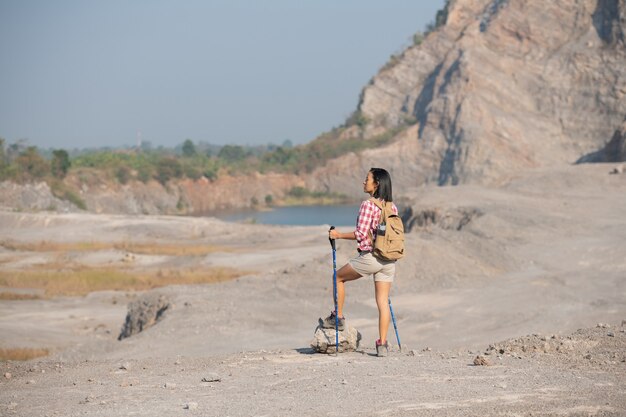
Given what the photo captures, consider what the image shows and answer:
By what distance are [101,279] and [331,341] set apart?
23.5 m

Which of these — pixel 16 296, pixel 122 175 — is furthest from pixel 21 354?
pixel 122 175

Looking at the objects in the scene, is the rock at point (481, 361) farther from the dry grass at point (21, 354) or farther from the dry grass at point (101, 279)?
the dry grass at point (101, 279)

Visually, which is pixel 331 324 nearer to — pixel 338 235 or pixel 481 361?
pixel 338 235

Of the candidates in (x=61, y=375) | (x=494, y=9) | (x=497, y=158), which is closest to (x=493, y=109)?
(x=497, y=158)

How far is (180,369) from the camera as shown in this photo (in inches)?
470

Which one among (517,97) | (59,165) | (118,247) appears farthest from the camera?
(517,97)

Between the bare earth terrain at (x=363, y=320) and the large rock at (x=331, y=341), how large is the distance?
265mm

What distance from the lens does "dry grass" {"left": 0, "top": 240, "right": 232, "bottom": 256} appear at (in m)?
44.4

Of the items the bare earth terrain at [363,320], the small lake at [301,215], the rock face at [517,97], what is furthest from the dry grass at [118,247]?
the rock face at [517,97]

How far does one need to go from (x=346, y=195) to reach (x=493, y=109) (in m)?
17.1

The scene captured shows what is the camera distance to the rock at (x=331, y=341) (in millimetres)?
12320

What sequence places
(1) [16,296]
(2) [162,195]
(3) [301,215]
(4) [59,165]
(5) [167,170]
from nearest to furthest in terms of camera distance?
(1) [16,296] → (4) [59,165] → (3) [301,215] → (2) [162,195] → (5) [167,170]

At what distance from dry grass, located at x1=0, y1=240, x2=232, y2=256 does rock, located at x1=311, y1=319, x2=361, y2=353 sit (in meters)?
30.8

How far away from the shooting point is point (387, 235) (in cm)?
1161
